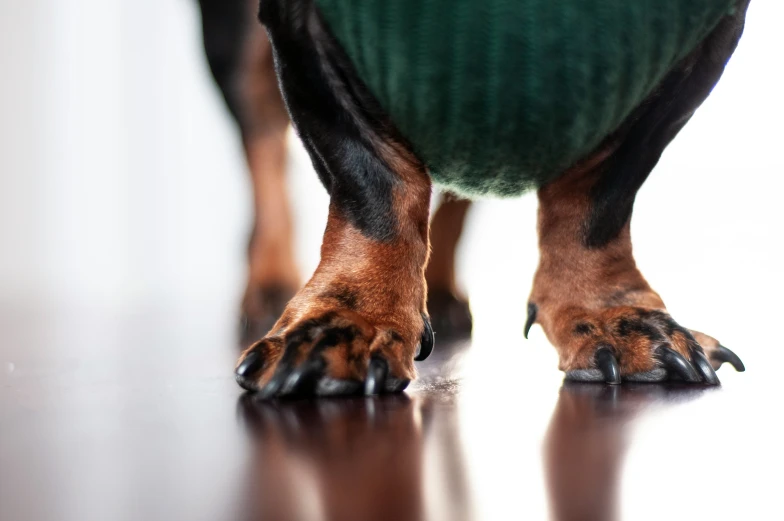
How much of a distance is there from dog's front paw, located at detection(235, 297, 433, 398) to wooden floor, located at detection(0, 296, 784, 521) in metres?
0.04

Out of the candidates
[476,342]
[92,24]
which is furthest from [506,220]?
[92,24]

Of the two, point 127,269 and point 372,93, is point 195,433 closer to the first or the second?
point 372,93

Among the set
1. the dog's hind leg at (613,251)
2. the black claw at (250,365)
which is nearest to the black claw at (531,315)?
the dog's hind leg at (613,251)

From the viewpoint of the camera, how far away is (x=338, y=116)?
1.57 meters

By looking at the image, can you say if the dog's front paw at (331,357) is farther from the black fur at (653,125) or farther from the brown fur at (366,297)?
→ the black fur at (653,125)

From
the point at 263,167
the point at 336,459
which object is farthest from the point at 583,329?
the point at 263,167

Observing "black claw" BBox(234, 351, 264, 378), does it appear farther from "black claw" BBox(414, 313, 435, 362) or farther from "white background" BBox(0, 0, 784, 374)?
"white background" BBox(0, 0, 784, 374)

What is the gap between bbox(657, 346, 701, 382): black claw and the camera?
1.43 metres

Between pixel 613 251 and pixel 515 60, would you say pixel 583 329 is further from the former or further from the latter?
pixel 515 60

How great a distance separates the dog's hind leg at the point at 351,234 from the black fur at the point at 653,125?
1.08 ft

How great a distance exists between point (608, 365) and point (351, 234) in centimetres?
46

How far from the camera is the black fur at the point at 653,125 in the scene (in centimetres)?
160

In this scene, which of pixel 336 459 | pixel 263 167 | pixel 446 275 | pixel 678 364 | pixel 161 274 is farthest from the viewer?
pixel 161 274

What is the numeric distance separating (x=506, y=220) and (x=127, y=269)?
6.14 feet
